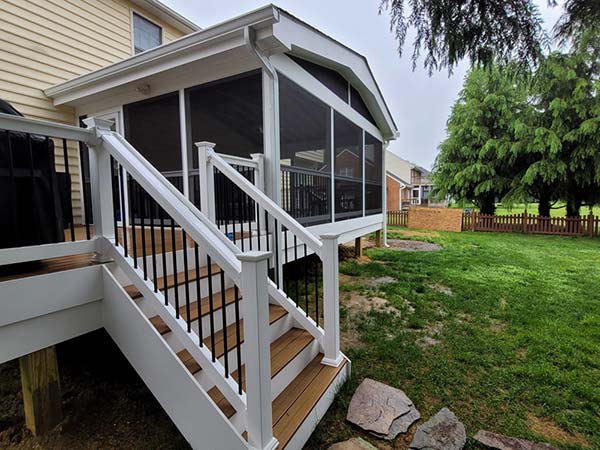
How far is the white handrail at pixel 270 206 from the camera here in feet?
9.06

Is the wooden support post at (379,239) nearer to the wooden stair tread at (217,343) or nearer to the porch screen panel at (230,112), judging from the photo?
the porch screen panel at (230,112)

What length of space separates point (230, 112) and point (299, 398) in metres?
3.71

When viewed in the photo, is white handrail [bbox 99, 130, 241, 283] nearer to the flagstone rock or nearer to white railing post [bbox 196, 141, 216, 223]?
white railing post [bbox 196, 141, 216, 223]

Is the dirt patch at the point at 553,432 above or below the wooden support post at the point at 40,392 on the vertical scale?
below

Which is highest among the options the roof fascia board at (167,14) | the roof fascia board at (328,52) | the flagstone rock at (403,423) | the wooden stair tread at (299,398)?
the roof fascia board at (167,14)

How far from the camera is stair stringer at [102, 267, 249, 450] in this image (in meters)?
1.77

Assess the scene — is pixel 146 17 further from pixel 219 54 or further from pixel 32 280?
pixel 32 280

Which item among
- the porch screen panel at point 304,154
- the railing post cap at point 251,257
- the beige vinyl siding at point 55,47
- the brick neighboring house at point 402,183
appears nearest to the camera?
the railing post cap at point 251,257

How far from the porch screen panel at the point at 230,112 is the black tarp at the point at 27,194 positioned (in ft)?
8.13

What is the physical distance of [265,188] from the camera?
4.04 meters

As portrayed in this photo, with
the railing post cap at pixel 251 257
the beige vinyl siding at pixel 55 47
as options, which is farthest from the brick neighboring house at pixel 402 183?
the railing post cap at pixel 251 257

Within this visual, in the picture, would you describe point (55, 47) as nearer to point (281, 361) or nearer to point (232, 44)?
point (232, 44)

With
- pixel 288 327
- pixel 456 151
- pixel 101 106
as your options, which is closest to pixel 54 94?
pixel 101 106

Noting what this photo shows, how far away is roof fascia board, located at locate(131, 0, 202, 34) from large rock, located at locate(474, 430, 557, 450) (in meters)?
9.01
